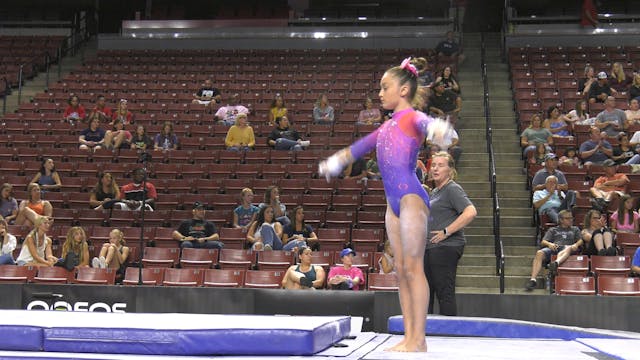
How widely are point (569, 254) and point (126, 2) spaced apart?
20.3 meters

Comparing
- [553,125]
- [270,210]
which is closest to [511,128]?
[553,125]

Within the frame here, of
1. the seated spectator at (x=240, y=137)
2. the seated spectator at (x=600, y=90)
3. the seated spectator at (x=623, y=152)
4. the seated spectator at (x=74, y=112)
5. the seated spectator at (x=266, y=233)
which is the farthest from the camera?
the seated spectator at (x=74, y=112)

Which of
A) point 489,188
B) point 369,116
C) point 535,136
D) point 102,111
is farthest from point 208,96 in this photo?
point 535,136

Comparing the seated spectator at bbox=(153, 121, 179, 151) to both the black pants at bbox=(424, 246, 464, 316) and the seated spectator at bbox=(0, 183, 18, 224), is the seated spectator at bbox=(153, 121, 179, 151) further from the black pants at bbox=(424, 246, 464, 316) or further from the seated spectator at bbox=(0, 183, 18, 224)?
the black pants at bbox=(424, 246, 464, 316)

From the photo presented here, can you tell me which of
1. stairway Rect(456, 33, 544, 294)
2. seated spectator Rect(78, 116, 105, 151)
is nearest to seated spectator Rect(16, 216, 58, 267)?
seated spectator Rect(78, 116, 105, 151)

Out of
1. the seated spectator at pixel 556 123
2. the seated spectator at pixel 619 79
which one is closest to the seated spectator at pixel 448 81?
the seated spectator at pixel 556 123

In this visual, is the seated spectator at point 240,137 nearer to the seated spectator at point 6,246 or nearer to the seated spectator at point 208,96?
the seated spectator at point 208,96

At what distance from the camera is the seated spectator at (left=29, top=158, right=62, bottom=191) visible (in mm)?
13570

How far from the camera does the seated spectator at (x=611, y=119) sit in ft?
45.3

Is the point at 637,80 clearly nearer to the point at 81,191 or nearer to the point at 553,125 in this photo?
the point at 553,125

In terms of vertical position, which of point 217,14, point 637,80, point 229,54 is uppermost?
point 217,14

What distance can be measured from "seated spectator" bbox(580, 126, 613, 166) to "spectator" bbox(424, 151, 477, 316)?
7460mm

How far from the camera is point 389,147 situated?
4.61 metres

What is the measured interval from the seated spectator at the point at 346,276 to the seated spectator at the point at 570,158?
4.76 metres
